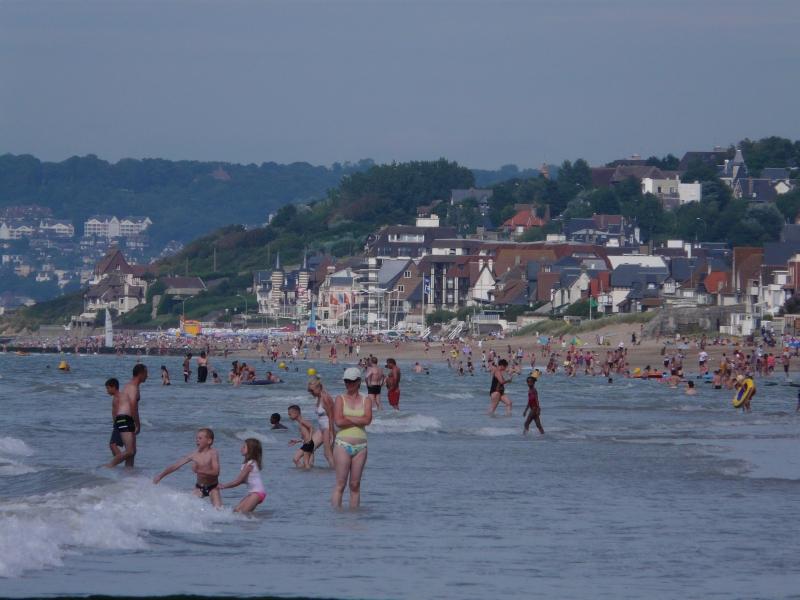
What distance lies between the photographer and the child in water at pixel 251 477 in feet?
45.9

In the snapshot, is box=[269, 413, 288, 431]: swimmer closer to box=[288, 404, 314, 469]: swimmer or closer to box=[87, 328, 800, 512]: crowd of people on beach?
box=[87, 328, 800, 512]: crowd of people on beach

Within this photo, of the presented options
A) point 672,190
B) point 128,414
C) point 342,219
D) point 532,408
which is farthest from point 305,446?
point 342,219

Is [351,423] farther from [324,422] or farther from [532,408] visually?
[532,408]

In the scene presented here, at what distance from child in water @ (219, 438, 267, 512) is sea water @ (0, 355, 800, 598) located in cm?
15

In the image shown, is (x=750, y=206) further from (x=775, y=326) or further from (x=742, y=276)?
(x=775, y=326)

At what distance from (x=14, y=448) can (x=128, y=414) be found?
4337 millimetres

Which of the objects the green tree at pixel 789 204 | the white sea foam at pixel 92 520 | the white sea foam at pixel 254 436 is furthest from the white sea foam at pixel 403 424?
the green tree at pixel 789 204

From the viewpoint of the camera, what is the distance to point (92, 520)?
1296 cm

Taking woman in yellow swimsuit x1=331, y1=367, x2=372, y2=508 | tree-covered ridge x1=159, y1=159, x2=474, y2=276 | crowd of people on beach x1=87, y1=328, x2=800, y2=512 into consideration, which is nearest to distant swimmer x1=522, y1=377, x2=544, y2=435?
crowd of people on beach x1=87, y1=328, x2=800, y2=512

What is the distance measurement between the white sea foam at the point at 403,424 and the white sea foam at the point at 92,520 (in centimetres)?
987

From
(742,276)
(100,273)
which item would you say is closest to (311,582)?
(742,276)

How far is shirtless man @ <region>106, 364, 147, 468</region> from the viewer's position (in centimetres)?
1638

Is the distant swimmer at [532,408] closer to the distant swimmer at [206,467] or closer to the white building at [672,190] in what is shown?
the distant swimmer at [206,467]

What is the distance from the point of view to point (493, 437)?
23.7m
